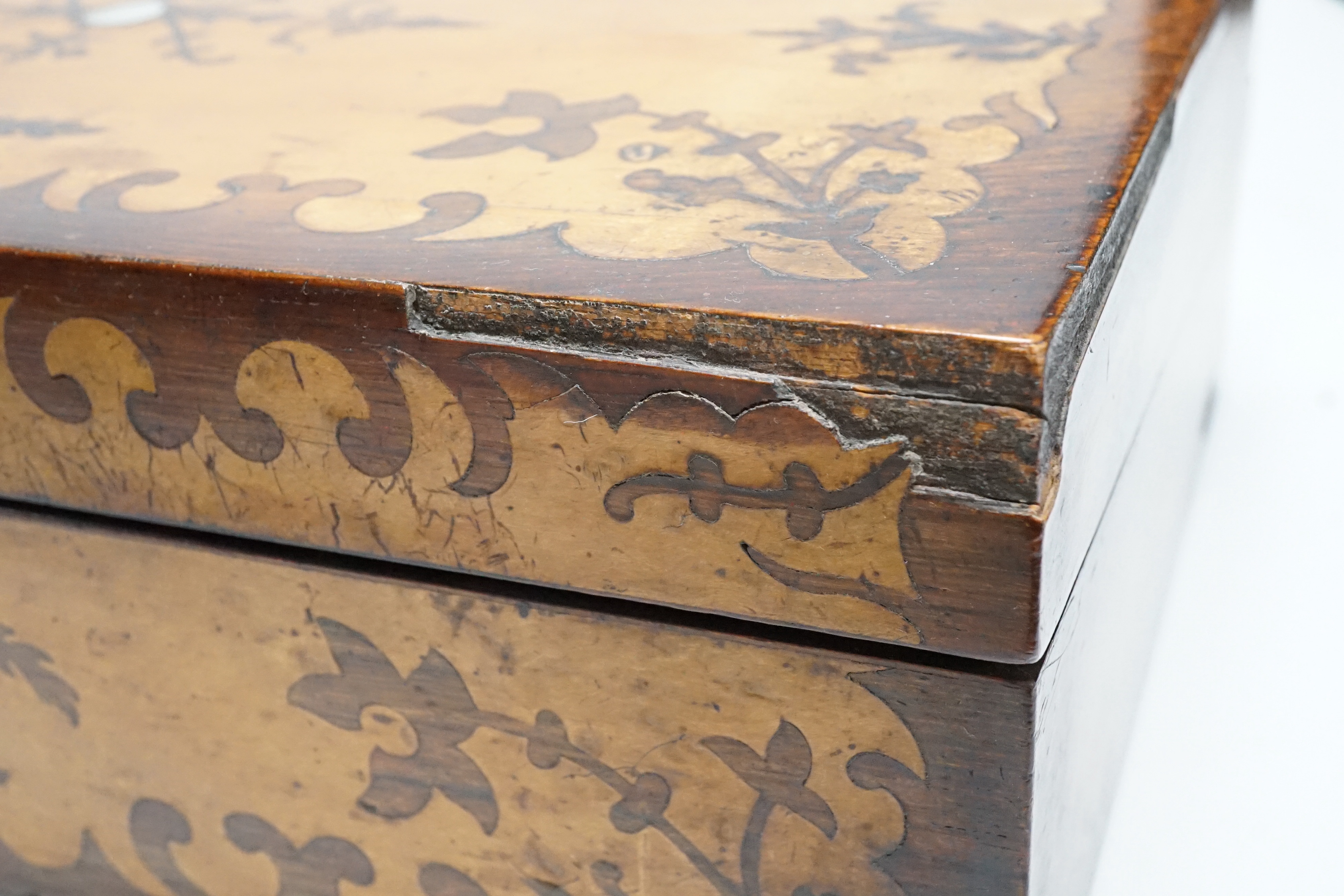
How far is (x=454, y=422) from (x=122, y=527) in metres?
0.25

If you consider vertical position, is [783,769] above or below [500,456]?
below

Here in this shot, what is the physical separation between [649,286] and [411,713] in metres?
0.30

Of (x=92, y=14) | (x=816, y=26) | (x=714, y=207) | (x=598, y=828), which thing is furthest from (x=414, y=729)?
(x=92, y=14)

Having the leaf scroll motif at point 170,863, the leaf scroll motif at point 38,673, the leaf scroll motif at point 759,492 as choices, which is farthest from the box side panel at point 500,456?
the leaf scroll motif at point 170,863

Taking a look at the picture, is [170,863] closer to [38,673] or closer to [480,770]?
[38,673]

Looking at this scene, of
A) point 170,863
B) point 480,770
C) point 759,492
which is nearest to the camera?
point 759,492

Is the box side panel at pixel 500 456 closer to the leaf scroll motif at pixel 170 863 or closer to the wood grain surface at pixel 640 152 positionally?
the wood grain surface at pixel 640 152

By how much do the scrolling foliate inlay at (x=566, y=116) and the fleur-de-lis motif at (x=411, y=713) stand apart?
0.24 metres

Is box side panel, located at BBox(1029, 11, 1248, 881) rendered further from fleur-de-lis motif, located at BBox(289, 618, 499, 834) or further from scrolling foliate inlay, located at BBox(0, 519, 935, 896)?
fleur-de-lis motif, located at BBox(289, 618, 499, 834)

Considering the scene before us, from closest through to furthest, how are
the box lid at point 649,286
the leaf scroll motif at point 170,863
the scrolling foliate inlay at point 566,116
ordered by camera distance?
the box lid at point 649,286 → the scrolling foliate inlay at point 566,116 → the leaf scroll motif at point 170,863

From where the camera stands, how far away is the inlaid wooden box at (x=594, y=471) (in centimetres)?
64

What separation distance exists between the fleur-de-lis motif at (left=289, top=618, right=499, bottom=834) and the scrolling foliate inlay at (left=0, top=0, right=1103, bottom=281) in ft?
0.79

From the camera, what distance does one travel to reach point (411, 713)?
31.5 inches

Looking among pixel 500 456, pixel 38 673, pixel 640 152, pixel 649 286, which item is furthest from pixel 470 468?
pixel 38 673
